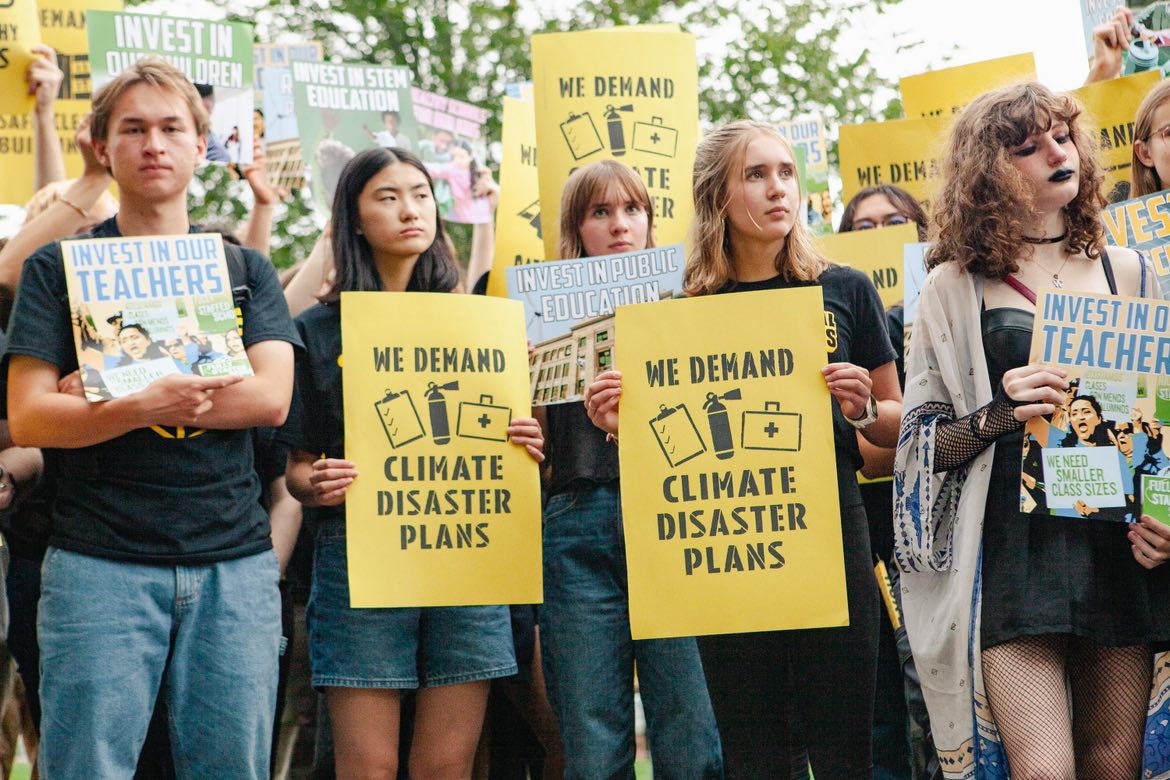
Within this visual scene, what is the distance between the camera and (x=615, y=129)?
18.0 ft

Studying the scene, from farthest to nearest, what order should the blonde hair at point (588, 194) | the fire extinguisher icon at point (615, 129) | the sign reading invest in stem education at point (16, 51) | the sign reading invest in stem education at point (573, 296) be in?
1. the sign reading invest in stem education at point (16, 51)
2. the fire extinguisher icon at point (615, 129)
3. the blonde hair at point (588, 194)
4. the sign reading invest in stem education at point (573, 296)

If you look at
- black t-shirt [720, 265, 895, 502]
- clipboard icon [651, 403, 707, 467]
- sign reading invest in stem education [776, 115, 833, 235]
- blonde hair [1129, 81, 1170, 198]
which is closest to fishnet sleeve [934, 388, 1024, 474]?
black t-shirt [720, 265, 895, 502]

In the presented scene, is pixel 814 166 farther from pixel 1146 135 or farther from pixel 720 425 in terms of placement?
pixel 720 425

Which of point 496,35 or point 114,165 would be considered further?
point 496,35

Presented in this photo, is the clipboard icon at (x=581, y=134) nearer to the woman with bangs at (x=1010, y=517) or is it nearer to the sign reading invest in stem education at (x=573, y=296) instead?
the sign reading invest in stem education at (x=573, y=296)

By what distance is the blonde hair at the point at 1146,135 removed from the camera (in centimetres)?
432

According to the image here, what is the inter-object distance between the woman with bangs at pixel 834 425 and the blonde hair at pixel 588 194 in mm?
507

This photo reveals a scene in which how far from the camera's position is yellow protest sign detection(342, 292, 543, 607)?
416 cm

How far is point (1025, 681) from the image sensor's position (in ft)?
11.1

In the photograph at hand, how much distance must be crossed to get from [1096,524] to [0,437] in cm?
324

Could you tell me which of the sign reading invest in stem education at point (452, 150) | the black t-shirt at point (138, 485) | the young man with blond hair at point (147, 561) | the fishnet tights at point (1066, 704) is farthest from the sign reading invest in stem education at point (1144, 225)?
the sign reading invest in stem education at point (452, 150)

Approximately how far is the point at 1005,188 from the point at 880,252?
1825 millimetres

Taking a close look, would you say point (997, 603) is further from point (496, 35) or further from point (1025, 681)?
point (496, 35)

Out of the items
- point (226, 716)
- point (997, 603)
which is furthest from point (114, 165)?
point (997, 603)
